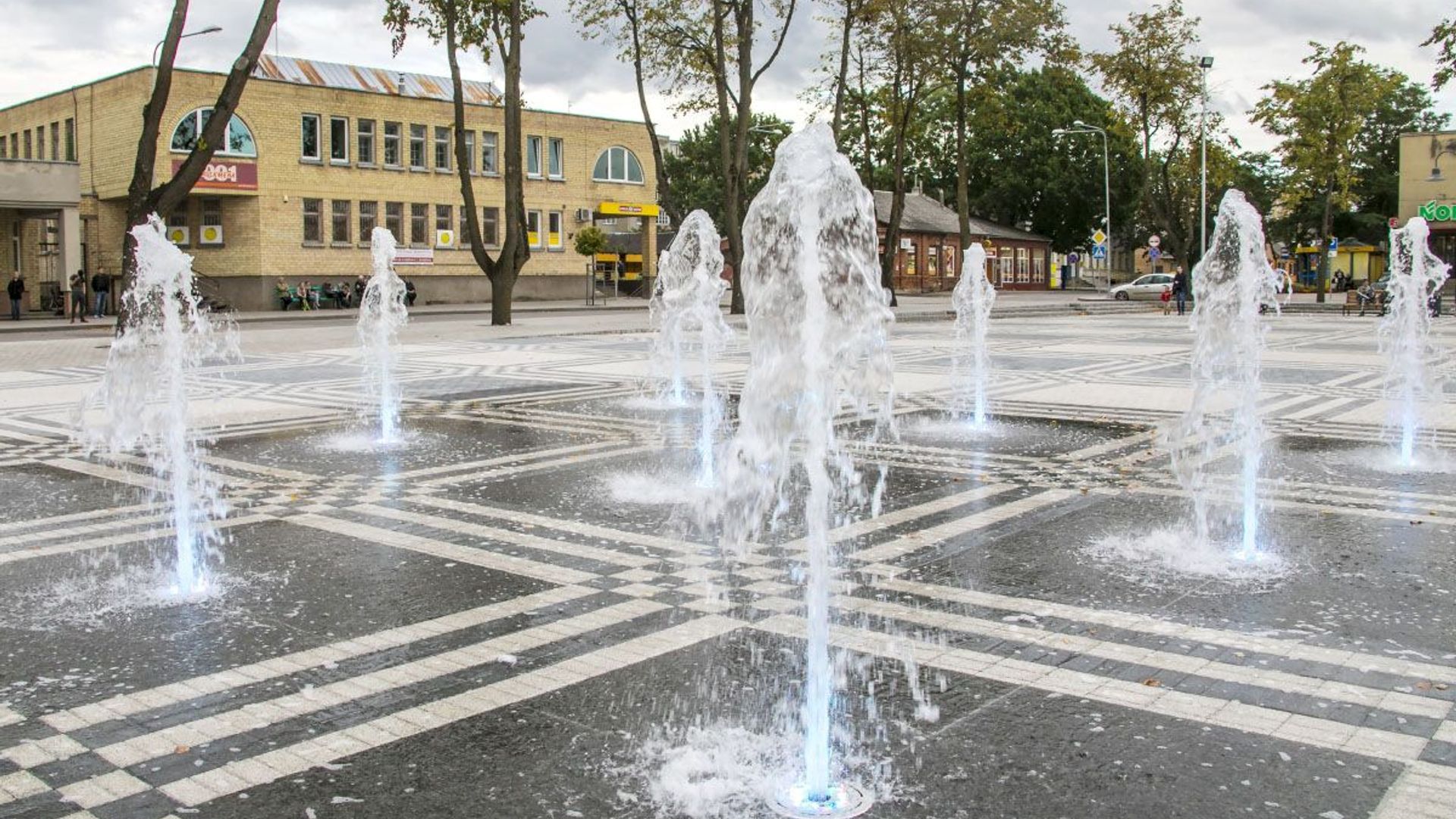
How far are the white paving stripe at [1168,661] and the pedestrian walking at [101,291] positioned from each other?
125 ft

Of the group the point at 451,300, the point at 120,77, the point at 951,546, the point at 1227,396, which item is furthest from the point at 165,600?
the point at 451,300

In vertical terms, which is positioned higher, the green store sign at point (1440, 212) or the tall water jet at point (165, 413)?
the green store sign at point (1440, 212)

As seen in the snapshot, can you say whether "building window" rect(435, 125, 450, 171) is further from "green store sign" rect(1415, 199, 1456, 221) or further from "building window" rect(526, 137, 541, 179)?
"green store sign" rect(1415, 199, 1456, 221)

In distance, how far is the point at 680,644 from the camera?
211 inches

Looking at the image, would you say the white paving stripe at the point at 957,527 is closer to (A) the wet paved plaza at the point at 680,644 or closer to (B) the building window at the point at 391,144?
(A) the wet paved plaza at the point at 680,644

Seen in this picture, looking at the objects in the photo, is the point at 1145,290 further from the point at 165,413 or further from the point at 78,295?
the point at 165,413

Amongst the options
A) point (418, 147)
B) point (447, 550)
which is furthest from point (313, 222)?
point (447, 550)

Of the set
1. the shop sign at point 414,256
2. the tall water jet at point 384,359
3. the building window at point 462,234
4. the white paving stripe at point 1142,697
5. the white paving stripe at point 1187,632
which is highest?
the building window at point 462,234

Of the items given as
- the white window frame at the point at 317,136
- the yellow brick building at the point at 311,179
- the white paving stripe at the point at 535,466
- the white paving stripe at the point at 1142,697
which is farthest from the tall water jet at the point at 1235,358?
the white window frame at the point at 317,136

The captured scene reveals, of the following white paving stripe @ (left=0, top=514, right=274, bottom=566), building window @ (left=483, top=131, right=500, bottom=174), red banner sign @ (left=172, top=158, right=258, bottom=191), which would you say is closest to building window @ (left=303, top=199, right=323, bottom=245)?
red banner sign @ (left=172, top=158, right=258, bottom=191)

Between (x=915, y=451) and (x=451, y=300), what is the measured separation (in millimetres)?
43479

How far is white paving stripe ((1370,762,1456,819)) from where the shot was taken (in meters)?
3.66

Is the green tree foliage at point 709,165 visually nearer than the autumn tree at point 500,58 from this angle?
No

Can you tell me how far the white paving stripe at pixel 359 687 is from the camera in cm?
429
